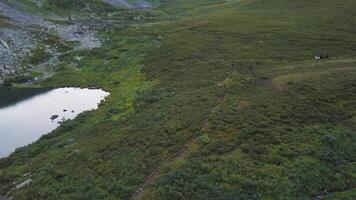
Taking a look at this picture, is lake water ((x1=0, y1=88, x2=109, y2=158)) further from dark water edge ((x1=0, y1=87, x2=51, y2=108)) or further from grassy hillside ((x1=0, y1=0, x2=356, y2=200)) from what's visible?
grassy hillside ((x1=0, y1=0, x2=356, y2=200))

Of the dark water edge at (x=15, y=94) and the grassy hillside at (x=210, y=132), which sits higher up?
the grassy hillside at (x=210, y=132)

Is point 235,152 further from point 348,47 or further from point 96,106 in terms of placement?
point 348,47

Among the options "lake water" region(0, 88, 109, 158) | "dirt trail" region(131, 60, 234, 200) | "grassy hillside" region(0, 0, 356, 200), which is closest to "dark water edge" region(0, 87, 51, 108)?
"lake water" region(0, 88, 109, 158)

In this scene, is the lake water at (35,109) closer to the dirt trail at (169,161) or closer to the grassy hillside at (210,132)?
the grassy hillside at (210,132)

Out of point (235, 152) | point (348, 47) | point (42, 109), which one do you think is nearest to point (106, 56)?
point (42, 109)

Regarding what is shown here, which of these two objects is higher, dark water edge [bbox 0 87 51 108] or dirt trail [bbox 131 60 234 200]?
dirt trail [bbox 131 60 234 200]

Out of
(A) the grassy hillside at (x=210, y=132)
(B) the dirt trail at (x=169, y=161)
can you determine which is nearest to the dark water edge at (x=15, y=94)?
(A) the grassy hillside at (x=210, y=132)

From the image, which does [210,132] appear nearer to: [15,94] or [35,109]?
[35,109]
